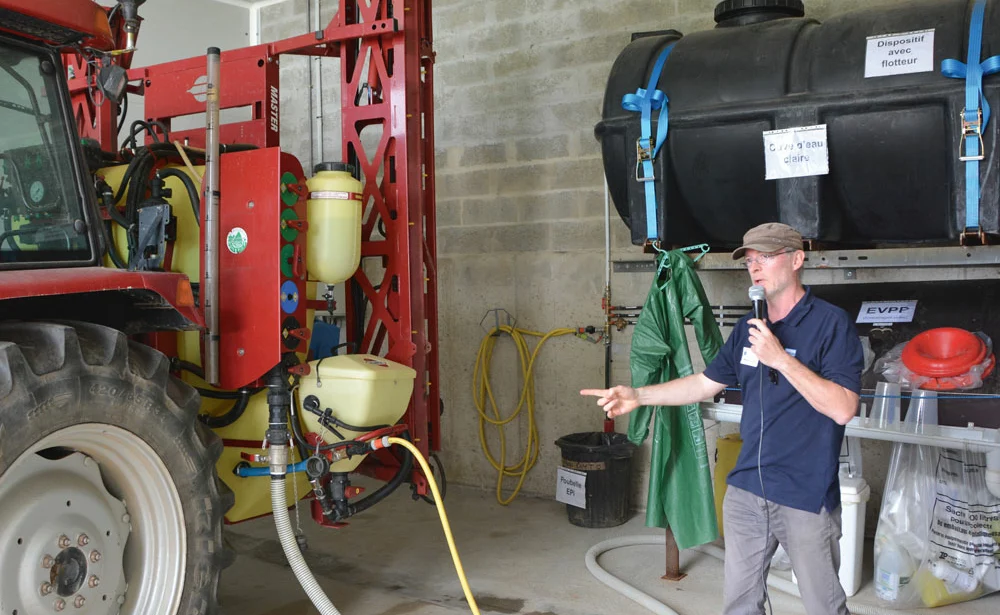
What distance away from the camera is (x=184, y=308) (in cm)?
305

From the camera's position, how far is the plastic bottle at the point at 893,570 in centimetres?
374

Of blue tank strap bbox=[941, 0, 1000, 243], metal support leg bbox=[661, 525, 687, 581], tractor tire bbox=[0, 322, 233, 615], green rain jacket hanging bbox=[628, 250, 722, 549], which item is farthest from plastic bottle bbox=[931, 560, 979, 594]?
tractor tire bbox=[0, 322, 233, 615]

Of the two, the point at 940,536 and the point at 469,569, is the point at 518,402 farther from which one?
the point at 940,536

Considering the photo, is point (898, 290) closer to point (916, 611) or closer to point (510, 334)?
point (916, 611)

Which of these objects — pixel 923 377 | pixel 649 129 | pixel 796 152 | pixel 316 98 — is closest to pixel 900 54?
pixel 796 152

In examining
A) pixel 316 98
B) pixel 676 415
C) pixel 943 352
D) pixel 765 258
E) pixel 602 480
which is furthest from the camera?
pixel 316 98

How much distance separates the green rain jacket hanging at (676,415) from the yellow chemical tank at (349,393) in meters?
1.14

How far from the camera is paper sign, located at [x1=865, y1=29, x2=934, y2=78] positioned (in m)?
3.41

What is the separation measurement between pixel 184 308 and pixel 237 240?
0.47 metres

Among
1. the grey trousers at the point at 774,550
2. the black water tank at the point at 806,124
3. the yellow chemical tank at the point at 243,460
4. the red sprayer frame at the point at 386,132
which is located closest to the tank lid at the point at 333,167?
the red sprayer frame at the point at 386,132

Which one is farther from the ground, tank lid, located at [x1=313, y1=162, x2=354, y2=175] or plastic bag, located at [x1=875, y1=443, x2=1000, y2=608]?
tank lid, located at [x1=313, y1=162, x2=354, y2=175]

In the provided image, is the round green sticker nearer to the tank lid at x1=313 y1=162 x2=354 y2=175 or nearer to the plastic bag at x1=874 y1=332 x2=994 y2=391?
the tank lid at x1=313 y1=162 x2=354 y2=175

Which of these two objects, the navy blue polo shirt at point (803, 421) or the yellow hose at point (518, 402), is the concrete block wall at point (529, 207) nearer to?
the yellow hose at point (518, 402)

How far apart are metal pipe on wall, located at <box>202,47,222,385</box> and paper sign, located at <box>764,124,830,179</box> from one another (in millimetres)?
2221
